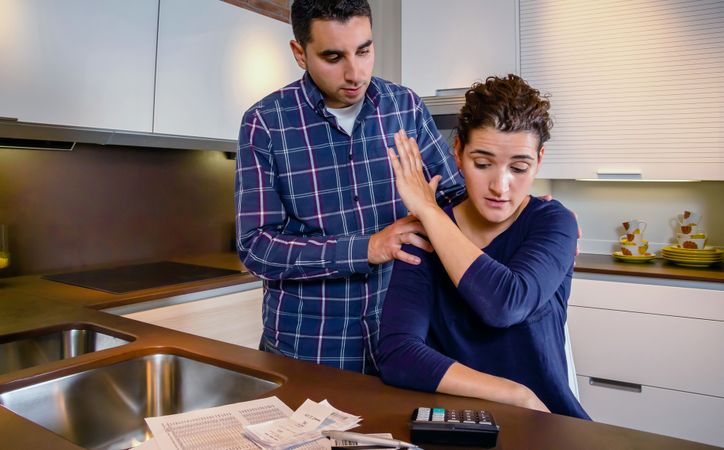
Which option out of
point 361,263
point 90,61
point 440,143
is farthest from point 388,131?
point 90,61

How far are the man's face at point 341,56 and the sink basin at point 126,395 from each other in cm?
72

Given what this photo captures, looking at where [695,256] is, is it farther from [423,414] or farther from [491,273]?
[423,414]

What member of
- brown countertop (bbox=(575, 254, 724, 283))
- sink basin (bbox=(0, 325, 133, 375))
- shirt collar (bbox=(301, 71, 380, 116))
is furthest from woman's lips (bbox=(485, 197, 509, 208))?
brown countertop (bbox=(575, 254, 724, 283))

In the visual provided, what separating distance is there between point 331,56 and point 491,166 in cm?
49

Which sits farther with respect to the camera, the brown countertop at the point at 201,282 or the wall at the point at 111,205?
the wall at the point at 111,205

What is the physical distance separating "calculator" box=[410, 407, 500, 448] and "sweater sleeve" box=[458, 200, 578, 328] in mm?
278

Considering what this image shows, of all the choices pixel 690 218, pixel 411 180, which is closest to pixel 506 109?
pixel 411 180

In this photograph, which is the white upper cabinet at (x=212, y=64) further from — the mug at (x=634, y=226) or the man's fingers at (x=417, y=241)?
the mug at (x=634, y=226)

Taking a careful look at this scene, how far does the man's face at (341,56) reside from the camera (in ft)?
4.59

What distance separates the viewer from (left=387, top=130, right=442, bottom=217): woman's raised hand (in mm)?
1268

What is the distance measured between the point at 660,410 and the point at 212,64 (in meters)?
2.51

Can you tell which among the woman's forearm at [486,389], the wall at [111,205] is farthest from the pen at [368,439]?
the wall at [111,205]

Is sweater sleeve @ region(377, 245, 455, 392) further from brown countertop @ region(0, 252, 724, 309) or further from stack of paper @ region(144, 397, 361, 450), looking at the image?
brown countertop @ region(0, 252, 724, 309)

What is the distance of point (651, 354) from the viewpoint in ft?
8.80
